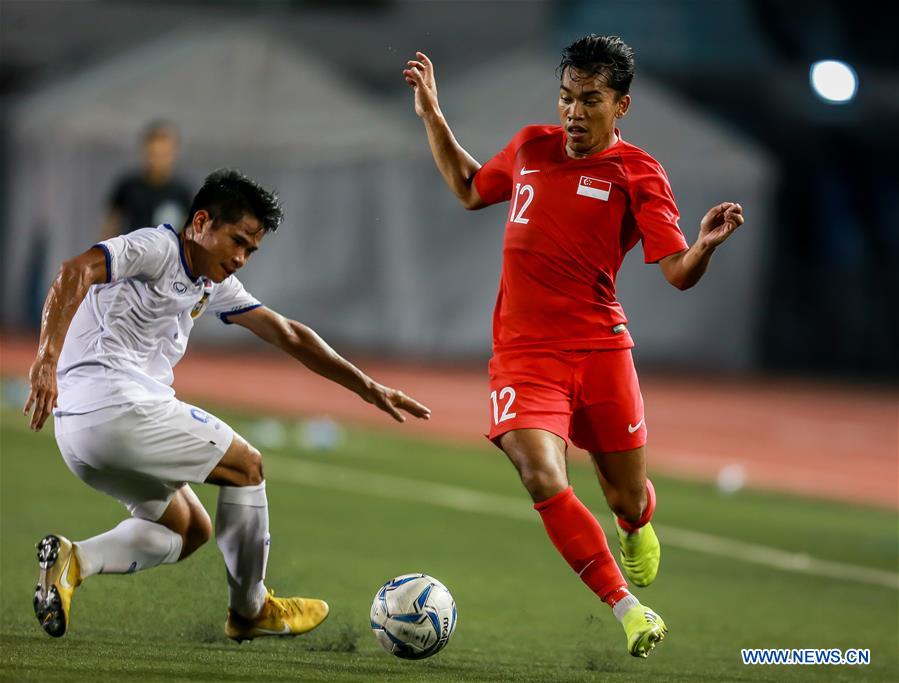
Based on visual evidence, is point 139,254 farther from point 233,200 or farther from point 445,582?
point 445,582

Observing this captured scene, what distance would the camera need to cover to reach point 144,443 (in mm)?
5391

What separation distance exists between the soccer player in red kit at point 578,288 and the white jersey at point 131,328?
4.19ft

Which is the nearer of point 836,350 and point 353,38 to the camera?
point 836,350

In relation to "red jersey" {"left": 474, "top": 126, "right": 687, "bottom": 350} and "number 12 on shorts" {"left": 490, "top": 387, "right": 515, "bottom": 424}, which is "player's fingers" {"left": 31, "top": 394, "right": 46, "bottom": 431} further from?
"red jersey" {"left": 474, "top": 126, "right": 687, "bottom": 350}

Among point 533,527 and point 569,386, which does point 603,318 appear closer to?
point 569,386

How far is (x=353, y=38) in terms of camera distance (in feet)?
92.9

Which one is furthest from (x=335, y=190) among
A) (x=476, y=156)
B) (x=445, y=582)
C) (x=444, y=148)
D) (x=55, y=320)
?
(x=55, y=320)

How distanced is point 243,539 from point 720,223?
2194 millimetres

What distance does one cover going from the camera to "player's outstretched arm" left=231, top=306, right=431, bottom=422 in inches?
236

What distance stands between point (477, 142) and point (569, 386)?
1633 cm

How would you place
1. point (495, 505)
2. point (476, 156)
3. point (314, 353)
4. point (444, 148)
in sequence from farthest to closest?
point (476, 156)
point (495, 505)
point (444, 148)
point (314, 353)

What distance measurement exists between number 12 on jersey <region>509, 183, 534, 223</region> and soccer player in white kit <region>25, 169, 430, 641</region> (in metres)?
1.01

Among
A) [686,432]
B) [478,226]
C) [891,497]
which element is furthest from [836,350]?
[891,497]

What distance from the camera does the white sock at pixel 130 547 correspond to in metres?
5.69
